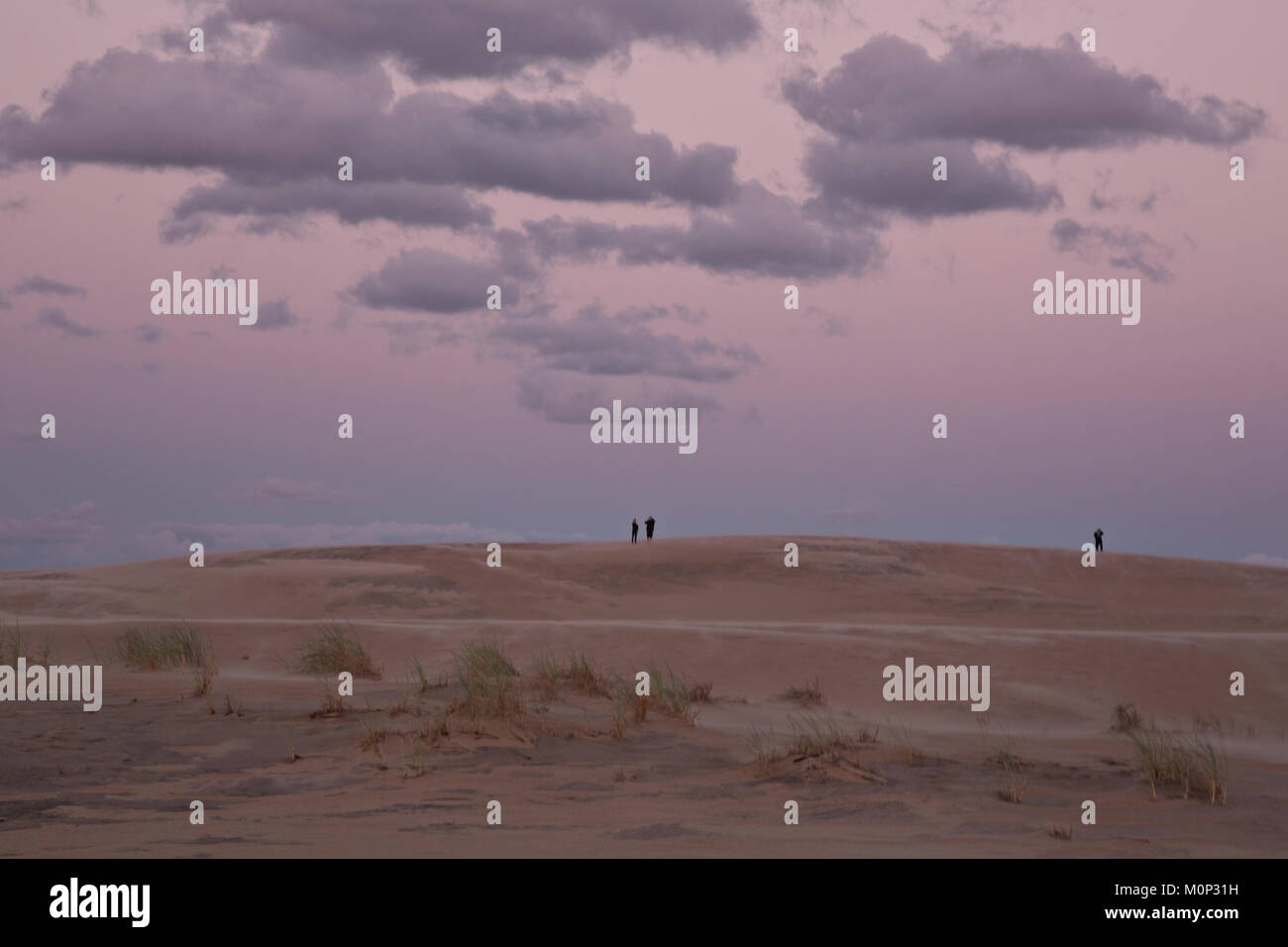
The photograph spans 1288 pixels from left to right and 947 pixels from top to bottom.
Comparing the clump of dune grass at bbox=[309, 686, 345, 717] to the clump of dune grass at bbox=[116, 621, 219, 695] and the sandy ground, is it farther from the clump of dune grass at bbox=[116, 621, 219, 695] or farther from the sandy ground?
the clump of dune grass at bbox=[116, 621, 219, 695]

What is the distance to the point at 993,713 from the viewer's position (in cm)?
1600

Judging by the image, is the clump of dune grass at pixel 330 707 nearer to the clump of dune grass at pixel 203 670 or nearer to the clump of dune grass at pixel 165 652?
the clump of dune grass at pixel 203 670

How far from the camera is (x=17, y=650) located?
17.7 m

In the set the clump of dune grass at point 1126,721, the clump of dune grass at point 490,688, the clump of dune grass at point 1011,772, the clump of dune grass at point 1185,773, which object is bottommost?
the clump of dune grass at point 1126,721

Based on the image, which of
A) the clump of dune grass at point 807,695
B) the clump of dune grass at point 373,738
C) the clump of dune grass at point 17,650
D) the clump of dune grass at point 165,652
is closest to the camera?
the clump of dune grass at point 373,738

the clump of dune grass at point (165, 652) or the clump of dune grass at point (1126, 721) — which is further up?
the clump of dune grass at point (165, 652)

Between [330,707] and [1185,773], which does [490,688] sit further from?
[1185,773]

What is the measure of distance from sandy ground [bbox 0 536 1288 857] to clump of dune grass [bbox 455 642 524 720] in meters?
0.22

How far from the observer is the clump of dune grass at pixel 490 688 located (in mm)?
12000

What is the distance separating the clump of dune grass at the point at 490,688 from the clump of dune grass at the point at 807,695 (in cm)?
386

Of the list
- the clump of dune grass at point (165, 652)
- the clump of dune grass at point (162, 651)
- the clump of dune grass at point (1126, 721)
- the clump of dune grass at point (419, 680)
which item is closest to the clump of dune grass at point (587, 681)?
the clump of dune grass at point (419, 680)

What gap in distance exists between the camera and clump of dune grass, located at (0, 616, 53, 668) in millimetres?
17531
